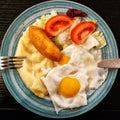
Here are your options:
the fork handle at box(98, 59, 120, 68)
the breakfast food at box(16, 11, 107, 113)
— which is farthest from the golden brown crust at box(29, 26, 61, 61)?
the fork handle at box(98, 59, 120, 68)

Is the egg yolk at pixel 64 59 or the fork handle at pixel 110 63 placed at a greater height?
the egg yolk at pixel 64 59

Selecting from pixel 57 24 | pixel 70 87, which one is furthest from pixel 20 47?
pixel 70 87

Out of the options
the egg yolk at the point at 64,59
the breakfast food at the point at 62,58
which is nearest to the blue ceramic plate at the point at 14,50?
the breakfast food at the point at 62,58

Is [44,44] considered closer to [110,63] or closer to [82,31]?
[82,31]

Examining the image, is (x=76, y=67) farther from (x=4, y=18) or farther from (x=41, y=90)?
(x=4, y=18)

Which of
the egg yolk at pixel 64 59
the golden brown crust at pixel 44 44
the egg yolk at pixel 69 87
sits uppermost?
the golden brown crust at pixel 44 44

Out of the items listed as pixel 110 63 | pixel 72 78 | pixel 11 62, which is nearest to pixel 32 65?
pixel 11 62

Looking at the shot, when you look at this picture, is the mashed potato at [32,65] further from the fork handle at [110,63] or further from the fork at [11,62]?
the fork handle at [110,63]
